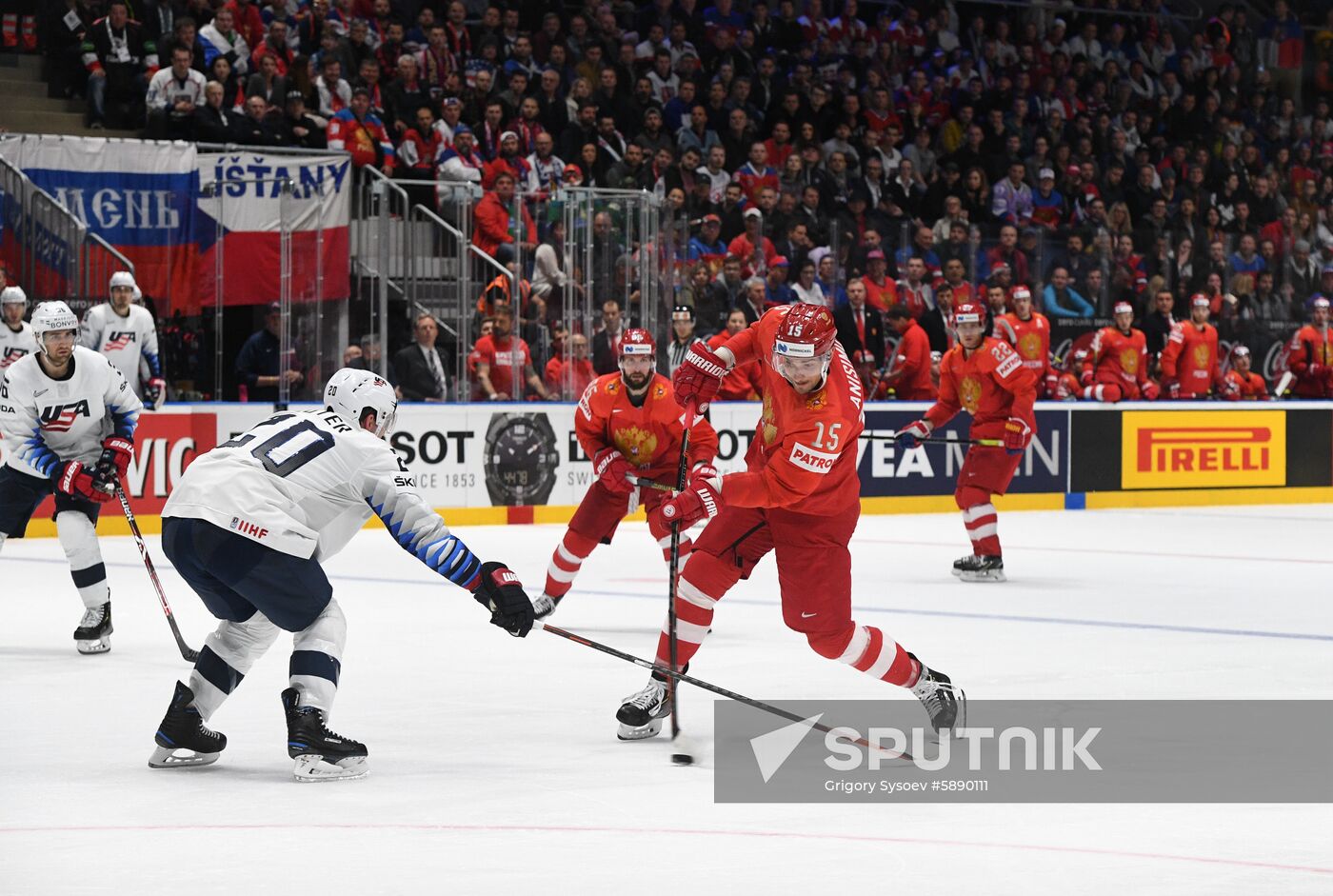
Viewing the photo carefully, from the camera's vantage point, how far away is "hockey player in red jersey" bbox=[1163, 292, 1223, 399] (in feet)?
57.0

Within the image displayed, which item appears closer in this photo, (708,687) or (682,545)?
(708,687)

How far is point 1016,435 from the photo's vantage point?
11078 mm

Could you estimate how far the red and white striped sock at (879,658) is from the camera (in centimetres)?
572

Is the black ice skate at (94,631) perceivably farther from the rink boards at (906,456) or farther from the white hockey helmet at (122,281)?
the white hockey helmet at (122,281)

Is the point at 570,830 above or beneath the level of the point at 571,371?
beneath

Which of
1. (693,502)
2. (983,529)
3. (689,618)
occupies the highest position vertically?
(693,502)

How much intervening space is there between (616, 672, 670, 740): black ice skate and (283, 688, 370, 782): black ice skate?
3.08ft

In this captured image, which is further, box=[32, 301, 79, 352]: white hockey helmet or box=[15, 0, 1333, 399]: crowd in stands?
box=[15, 0, 1333, 399]: crowd in stands

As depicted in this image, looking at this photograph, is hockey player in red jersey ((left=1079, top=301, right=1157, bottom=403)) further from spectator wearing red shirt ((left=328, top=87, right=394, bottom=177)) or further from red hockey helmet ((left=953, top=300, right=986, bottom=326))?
spectator wearing red shirt ((left=328, top=87, right=394, bottom=177))

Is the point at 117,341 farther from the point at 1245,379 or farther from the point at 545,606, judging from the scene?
the point at 1245,379

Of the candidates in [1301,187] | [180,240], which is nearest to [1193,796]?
[180,240]

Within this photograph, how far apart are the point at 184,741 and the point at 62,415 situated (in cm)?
303

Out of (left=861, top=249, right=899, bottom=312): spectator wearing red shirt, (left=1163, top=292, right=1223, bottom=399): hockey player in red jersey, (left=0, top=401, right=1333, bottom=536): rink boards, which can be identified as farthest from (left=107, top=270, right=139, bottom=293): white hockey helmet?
(left=1163, top=292, right=1223, bottom=399): hockey player in red jersey

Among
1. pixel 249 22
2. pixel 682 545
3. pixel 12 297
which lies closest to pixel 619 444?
pixel 682 545
